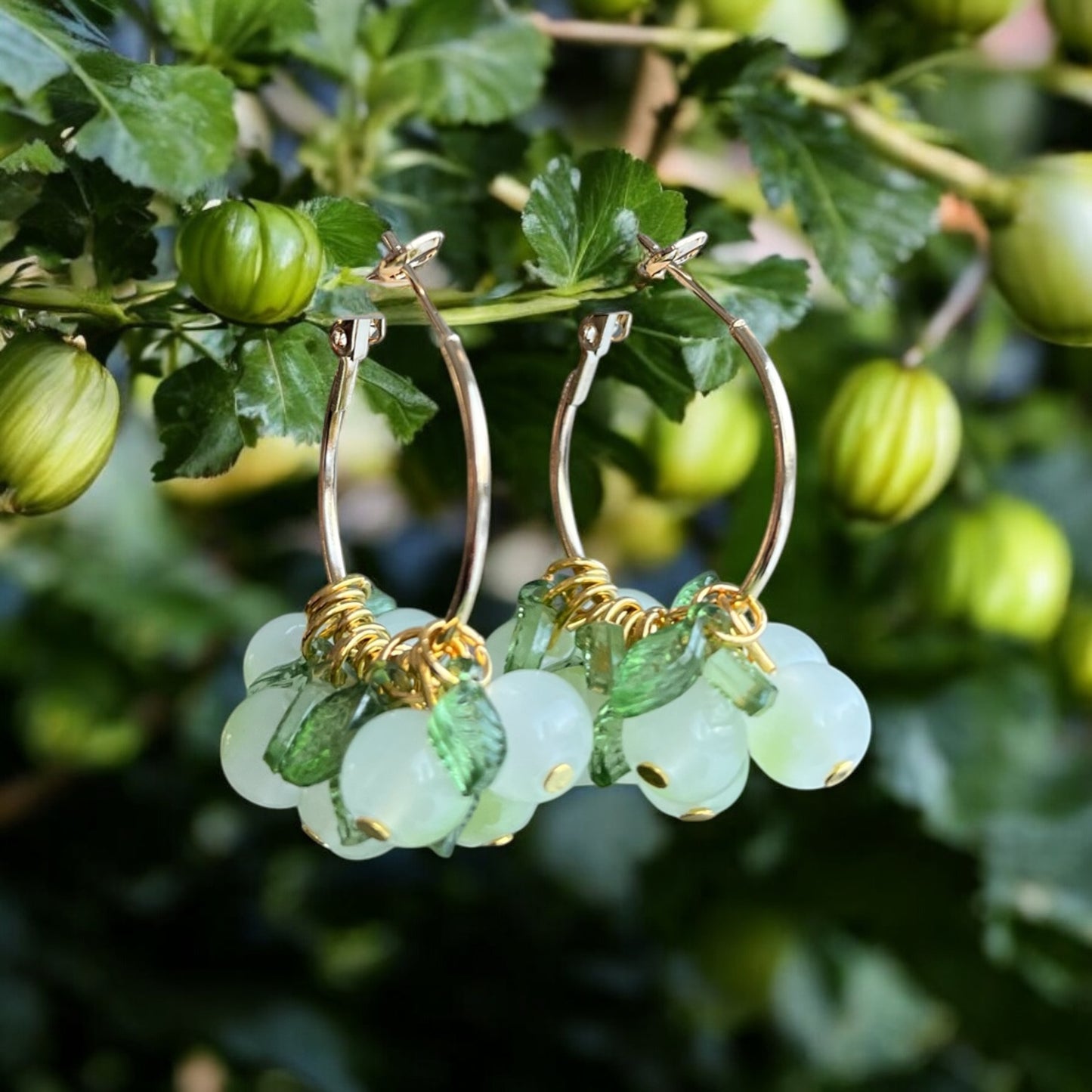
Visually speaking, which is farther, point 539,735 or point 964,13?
point 964,13

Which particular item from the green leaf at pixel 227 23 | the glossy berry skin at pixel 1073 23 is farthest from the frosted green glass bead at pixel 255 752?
the glossy berry skin at pixel 1073 23

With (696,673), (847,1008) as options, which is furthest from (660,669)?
(847,1008)

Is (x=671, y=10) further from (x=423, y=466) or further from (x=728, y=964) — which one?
(x=728, y=964)

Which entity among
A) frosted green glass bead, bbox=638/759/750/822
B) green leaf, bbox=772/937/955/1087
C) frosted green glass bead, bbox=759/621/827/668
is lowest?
green leaf, bbox=772/937/955/1087

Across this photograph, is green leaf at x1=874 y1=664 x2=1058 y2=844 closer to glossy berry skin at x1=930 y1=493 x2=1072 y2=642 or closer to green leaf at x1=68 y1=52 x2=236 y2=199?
glossy berry skin at x1=930 y1=493 x2=1072 y2=642

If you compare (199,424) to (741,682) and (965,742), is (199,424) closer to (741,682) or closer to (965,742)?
(741,682)

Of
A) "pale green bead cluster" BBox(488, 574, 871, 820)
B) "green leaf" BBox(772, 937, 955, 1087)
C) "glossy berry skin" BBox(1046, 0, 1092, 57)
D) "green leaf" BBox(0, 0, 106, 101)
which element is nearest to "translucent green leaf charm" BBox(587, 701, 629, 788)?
"pale green bead cluster" BBox(488, 574, 871, 820)

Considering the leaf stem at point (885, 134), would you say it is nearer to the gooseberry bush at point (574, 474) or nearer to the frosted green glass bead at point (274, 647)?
the gooseberry bush at point (574, 474)
